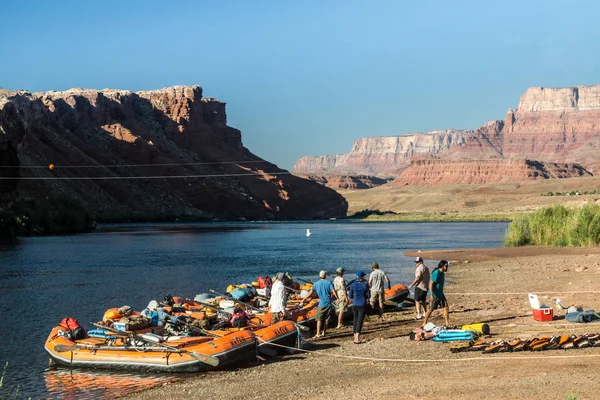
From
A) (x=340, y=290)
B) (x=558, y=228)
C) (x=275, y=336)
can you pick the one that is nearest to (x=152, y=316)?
(x=275, y=336)

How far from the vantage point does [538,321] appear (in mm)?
18703

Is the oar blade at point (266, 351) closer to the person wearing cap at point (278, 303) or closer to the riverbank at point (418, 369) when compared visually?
the riverbank at point (418, 369)

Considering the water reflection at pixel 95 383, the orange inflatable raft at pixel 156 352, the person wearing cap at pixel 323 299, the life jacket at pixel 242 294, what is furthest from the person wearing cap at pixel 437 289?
the life jacket at pixel 242 294

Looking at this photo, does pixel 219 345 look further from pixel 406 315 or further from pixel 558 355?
pixel 406 315

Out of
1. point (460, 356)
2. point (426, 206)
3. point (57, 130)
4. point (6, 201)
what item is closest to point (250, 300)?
point (460, 356)

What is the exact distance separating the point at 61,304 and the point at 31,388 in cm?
1320

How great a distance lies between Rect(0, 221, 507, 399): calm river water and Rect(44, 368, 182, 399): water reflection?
0.02 metres

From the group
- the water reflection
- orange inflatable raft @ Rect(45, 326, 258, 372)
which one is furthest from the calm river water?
orange inflatable raft @ Rect(45, 326, 258, 372)

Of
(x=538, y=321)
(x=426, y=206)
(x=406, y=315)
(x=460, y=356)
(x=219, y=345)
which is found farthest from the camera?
(x=426, y=206)

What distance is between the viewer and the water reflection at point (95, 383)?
15.2 metres

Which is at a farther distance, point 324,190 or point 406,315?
point 324,190

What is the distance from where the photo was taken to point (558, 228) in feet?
153

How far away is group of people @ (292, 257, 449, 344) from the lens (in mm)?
17844

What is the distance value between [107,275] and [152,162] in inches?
4529
